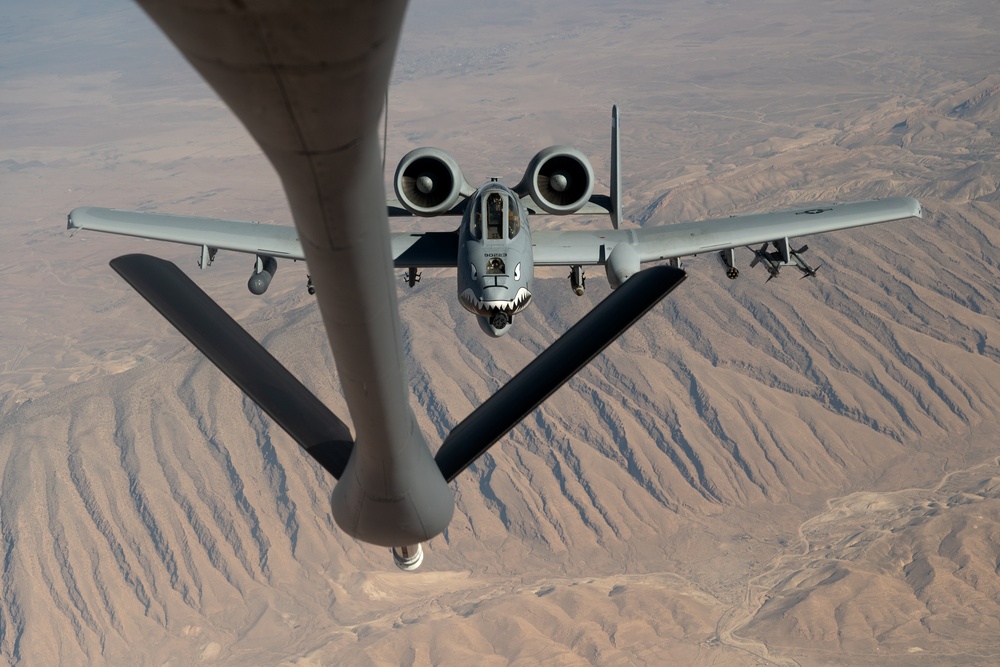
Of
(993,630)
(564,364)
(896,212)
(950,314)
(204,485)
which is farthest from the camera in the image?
(950,314)

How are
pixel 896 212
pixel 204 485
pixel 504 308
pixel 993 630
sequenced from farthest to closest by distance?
pixel 204 485 < pixel 993 630 < pixel 896 212 < pixel 504 308

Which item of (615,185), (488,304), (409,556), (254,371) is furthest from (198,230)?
(409,556)

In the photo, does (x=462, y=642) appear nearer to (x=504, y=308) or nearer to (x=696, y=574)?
(x=696, y=574)

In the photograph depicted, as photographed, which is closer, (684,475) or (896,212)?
(896,212)

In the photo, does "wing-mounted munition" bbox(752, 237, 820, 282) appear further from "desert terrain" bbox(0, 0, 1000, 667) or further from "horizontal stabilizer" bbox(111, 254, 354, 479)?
"desert terrain" bbox(0, 0, 1000, 667)

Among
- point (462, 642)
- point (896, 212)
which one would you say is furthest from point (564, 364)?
point (462, 642)

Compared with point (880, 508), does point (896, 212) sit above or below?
above
